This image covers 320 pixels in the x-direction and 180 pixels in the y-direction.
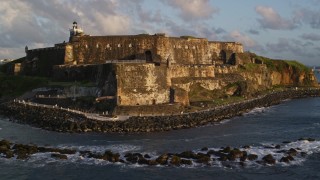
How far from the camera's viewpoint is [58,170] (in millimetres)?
27141

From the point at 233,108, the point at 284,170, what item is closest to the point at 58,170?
the point at 284,170

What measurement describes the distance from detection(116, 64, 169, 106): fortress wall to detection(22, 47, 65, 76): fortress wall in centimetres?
1710

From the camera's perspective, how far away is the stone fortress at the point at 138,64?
46562 millimetres

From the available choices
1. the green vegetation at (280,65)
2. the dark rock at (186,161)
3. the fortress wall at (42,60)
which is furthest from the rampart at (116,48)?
the dark rock at (186,161)

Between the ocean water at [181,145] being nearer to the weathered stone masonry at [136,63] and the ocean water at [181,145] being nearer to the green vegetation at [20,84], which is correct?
the weathered stone masonry at [136,63]

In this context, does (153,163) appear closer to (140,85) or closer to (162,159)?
(162,159)

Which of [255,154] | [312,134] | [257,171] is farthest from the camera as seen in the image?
[312,134]

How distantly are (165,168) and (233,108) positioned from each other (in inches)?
1063

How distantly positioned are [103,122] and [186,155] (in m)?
12.9

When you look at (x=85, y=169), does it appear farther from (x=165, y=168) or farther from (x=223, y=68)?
(x=223, y=68)

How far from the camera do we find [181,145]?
3341 cm

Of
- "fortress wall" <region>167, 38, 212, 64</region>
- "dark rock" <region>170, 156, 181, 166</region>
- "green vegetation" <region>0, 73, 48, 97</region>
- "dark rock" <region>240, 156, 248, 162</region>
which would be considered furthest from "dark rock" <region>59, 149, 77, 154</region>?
"fortress wall" <region>167, 38, 212, 64</region>

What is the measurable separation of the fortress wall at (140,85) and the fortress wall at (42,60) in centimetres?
1710

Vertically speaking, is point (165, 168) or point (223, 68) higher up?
point (223, 68)
